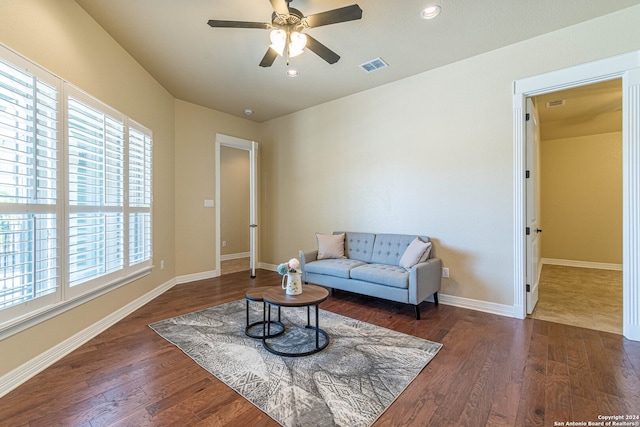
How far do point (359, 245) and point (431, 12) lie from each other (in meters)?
2.91

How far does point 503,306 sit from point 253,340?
9.25 ft

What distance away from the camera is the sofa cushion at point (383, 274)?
3137 millimetres

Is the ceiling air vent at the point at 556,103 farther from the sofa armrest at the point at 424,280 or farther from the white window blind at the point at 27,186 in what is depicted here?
the white window blind at the point at 27,186

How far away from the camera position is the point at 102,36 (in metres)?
2.82

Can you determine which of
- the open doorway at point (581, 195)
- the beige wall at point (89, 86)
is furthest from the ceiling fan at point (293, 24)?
the open doorway at point (581, 195)

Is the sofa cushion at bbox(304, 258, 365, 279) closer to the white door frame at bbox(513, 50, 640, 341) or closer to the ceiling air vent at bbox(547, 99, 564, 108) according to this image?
the white door frame at bbox(513, 50, 640, 341)

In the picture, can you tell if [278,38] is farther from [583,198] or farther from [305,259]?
[583,198]

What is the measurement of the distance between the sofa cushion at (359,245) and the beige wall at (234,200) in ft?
12.6

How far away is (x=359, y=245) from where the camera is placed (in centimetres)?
423

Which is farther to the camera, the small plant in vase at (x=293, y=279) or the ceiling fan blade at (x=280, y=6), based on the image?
the small plant in vase at (x=293, y=279)

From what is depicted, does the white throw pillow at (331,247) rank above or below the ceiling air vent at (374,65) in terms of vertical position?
below

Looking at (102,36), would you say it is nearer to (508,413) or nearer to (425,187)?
(425,187)

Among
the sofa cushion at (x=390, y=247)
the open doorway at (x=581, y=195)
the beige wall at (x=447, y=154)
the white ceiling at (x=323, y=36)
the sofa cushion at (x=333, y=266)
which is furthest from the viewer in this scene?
the open doorway at (x=581, y=195)

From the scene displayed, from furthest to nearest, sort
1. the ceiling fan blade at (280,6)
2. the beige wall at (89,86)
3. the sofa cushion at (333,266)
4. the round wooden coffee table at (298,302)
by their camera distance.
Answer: the sofa cushion at (333,266) → the round wooden coffee table at (298,302) → the ceiling fan blade at (280,6) → the beige wall at (89,86)
